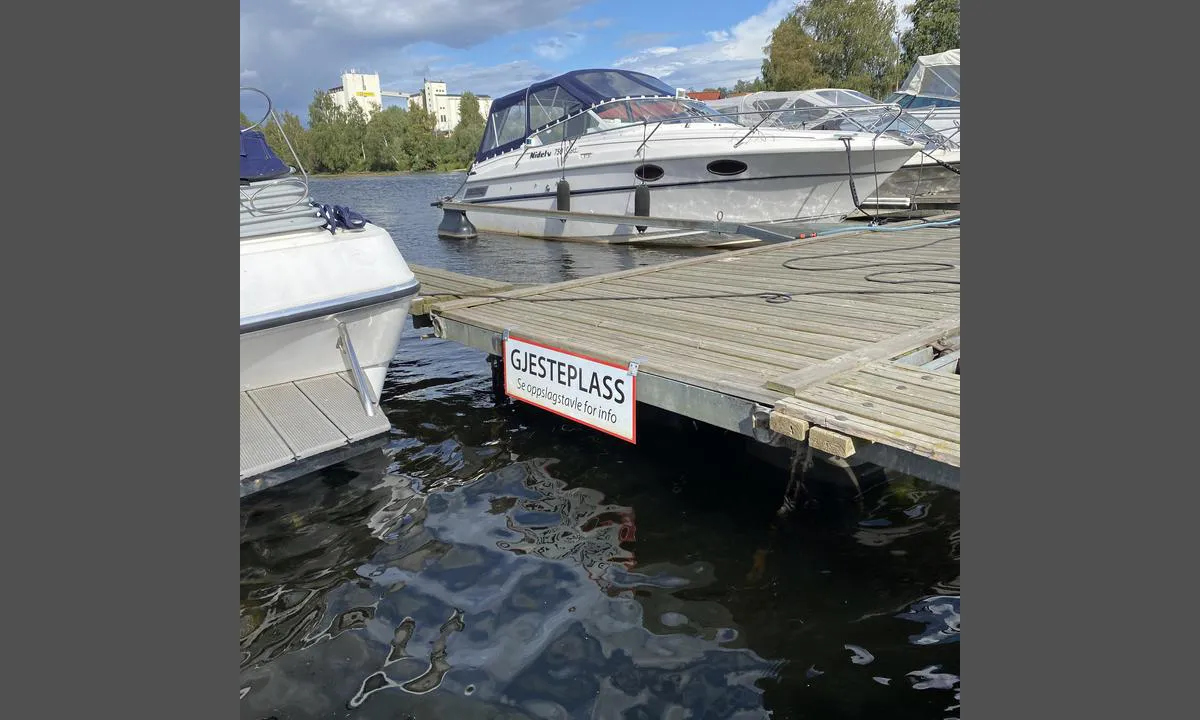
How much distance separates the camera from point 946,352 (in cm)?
453

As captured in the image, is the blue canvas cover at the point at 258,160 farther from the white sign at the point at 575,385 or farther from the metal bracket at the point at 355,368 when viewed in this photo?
the white sign at the point at 575,385

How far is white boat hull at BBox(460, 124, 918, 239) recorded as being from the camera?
13867 millimetres

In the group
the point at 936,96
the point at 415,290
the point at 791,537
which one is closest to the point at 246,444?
the point at 415,290

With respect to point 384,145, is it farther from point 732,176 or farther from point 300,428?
point 300,428

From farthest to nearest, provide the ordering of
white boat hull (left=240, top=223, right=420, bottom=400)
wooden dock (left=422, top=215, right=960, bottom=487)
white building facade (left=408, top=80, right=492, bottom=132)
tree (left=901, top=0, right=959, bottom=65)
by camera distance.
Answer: white building facade (left=408, top=80, right=492, bottom=132)
tree (left=901, top=0, right=959, bottom=65)
white boat hull (left=240, top=223, right=420, bottom=400)
wooden dock (left=422, top=215, right=960, bottom=487)

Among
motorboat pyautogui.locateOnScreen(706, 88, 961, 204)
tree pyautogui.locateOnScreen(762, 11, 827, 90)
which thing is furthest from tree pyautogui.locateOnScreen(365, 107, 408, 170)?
motorboat pyautogui.locateOnScreen(706, 88, 961, 204)

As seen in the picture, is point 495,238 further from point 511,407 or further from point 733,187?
point 511,407

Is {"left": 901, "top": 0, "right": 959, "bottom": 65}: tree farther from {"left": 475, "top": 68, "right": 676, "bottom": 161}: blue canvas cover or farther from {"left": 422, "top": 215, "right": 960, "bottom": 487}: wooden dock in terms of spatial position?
{"left": 422, "top": 215, "right": 960, "bottom": 487}: wooden dock

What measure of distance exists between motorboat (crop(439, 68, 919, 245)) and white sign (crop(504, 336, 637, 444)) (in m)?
7.31

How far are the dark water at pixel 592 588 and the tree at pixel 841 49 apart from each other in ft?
159

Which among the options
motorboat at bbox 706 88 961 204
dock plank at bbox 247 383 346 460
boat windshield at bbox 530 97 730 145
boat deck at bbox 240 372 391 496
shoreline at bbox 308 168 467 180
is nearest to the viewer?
boat deck at bbox 240 372 391 496

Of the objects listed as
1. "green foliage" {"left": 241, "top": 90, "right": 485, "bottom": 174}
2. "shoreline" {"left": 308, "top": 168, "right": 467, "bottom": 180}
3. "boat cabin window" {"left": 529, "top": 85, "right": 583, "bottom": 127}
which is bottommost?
"boat cabin window" {"left": 529, "top": 85, "right": 583, "bottom": 127}

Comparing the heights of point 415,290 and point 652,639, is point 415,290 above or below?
above

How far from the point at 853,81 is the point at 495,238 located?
3775 centimetres
